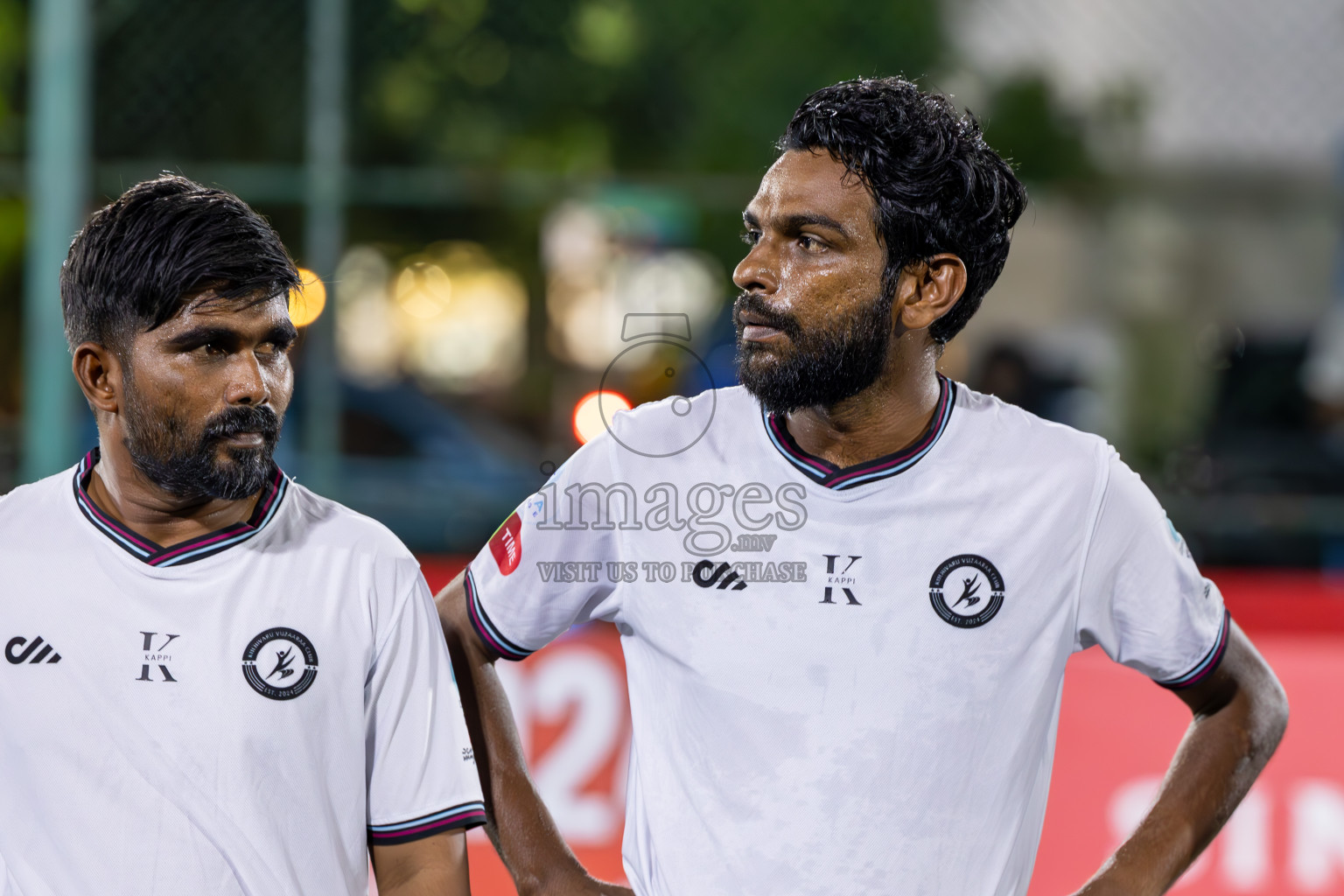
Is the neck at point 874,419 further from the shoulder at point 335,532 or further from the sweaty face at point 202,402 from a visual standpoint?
the sweaty face at point 202,402

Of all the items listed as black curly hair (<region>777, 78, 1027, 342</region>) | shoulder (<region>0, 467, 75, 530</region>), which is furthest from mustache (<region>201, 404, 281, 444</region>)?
black curly hair (<region>777, 78, 1027, 342</region>)

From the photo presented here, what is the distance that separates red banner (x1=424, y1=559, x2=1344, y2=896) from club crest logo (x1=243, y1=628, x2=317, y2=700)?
224cm

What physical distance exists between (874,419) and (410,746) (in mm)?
883

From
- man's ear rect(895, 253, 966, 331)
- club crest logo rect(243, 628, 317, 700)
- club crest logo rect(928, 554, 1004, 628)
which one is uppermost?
man's ear rect(895, 253, 966, 331)

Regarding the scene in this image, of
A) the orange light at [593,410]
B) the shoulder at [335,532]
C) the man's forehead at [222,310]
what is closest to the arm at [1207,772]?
the shoulder at [335,532]

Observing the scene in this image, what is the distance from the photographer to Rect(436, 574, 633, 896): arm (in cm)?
226

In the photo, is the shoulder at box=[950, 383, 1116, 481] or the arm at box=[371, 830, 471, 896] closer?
the arm at box=[371, 830, 471, 896]

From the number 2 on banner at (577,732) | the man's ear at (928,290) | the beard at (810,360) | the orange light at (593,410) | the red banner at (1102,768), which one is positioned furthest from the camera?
the orange light at (593,410)

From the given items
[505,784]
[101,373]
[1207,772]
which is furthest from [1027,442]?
[101,373]

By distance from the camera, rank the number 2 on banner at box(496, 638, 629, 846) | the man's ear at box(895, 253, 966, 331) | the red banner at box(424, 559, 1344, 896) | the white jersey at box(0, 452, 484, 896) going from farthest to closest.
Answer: the number 2 on banner at box(496, 638, 629, 846)
the red banner at box(424, 559, 1344, 896)
the man's ear at box(895, 253, 966, 331)
the white jersey at box(0, 452, 484, 896)

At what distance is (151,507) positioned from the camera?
82.3 inches

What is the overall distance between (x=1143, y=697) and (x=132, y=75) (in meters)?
5.12

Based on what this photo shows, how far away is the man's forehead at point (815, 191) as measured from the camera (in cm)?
224

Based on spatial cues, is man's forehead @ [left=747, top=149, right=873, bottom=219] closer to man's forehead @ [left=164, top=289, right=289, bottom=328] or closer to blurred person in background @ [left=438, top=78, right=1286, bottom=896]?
A: blurred person in background @ [left=438, top=78, right=1286, bottom=896]
